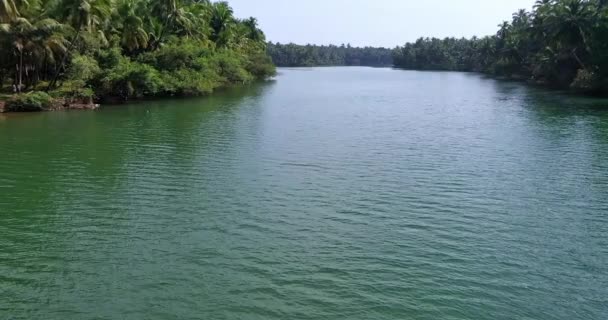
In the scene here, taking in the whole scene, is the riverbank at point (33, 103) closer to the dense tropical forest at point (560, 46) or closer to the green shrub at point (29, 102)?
the green shrub at point (29, 102)

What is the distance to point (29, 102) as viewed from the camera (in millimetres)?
48781

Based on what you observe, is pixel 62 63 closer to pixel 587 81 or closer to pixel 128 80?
pixel 128 80

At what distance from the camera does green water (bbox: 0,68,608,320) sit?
13297 mm

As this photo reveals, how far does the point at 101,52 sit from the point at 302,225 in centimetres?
4669

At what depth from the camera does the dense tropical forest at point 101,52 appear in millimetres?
48500

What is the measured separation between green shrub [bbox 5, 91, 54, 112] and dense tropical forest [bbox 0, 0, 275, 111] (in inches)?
3.1

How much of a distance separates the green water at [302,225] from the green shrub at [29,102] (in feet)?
35.8

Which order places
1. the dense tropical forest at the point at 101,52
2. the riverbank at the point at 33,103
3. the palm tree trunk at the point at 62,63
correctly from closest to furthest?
the riverbank at the point at 33,103, the dense tropical forest at the point at 101,52, the palm tree trunk at the point at 62,63

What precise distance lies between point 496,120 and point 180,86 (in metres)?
36.1

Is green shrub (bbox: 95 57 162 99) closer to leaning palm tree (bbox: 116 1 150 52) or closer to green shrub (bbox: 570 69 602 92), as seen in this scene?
leaning palm tree (bbox: 116 1 150 52)

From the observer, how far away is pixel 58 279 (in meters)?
14.4

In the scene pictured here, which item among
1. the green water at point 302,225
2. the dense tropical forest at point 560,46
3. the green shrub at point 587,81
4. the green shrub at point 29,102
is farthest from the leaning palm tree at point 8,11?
the green shrub at point 587,81

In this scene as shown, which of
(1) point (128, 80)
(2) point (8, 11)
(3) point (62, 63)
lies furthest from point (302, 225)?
(1) point (128, 80)

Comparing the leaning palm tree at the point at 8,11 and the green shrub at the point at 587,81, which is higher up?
the leaning palm tree at the point at 8,11
